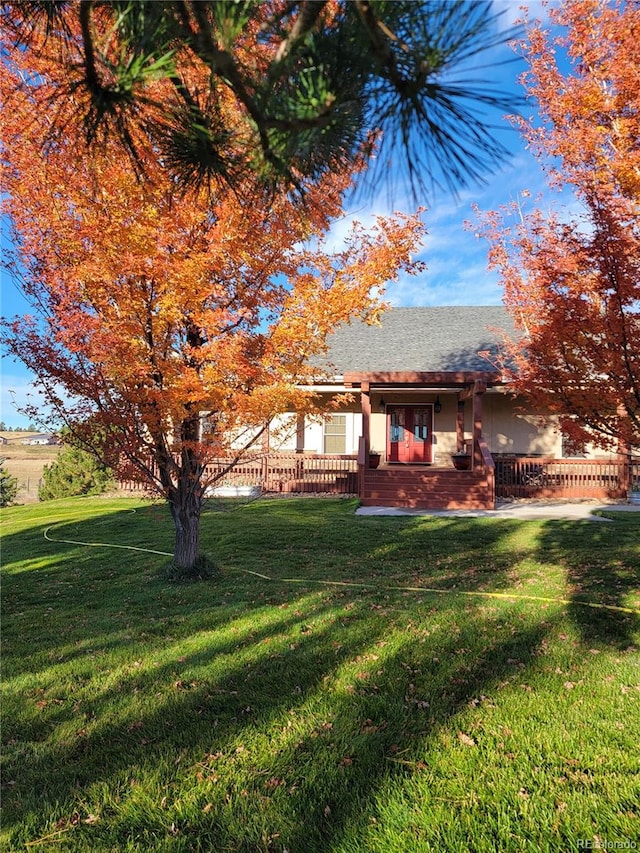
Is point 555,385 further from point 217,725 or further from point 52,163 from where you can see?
point 52,163

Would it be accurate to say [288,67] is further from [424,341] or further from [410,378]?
[424,341]

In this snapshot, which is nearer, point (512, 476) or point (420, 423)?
point (512, 476)

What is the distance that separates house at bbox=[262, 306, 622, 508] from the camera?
1315 cm

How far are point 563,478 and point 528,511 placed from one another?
3.18 meters

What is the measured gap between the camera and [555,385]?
5.40 m

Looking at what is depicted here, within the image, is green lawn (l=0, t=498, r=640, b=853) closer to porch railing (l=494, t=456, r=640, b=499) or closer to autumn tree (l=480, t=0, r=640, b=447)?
autumn tree (l=480, t=0, r=640, b=447)

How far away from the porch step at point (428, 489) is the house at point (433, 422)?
1.1 inches

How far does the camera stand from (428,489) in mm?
12977

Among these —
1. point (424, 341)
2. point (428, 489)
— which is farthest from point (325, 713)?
point (424, 341)

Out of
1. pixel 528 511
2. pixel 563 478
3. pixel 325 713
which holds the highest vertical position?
pixel 563 478

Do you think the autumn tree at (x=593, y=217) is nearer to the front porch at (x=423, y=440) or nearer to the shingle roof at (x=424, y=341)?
the front porch at (x=423, y=440)

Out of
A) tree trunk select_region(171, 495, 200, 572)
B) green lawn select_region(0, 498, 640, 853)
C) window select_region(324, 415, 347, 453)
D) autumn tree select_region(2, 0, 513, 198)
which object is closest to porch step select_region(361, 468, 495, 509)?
window select_region(324, 415, 347, 453)

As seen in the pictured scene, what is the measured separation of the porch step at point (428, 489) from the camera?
12.6 m

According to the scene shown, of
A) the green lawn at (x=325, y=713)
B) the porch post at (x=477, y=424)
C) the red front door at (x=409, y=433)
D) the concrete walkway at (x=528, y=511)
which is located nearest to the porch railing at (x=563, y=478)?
the concrete walkway at (x=528, y=511)
